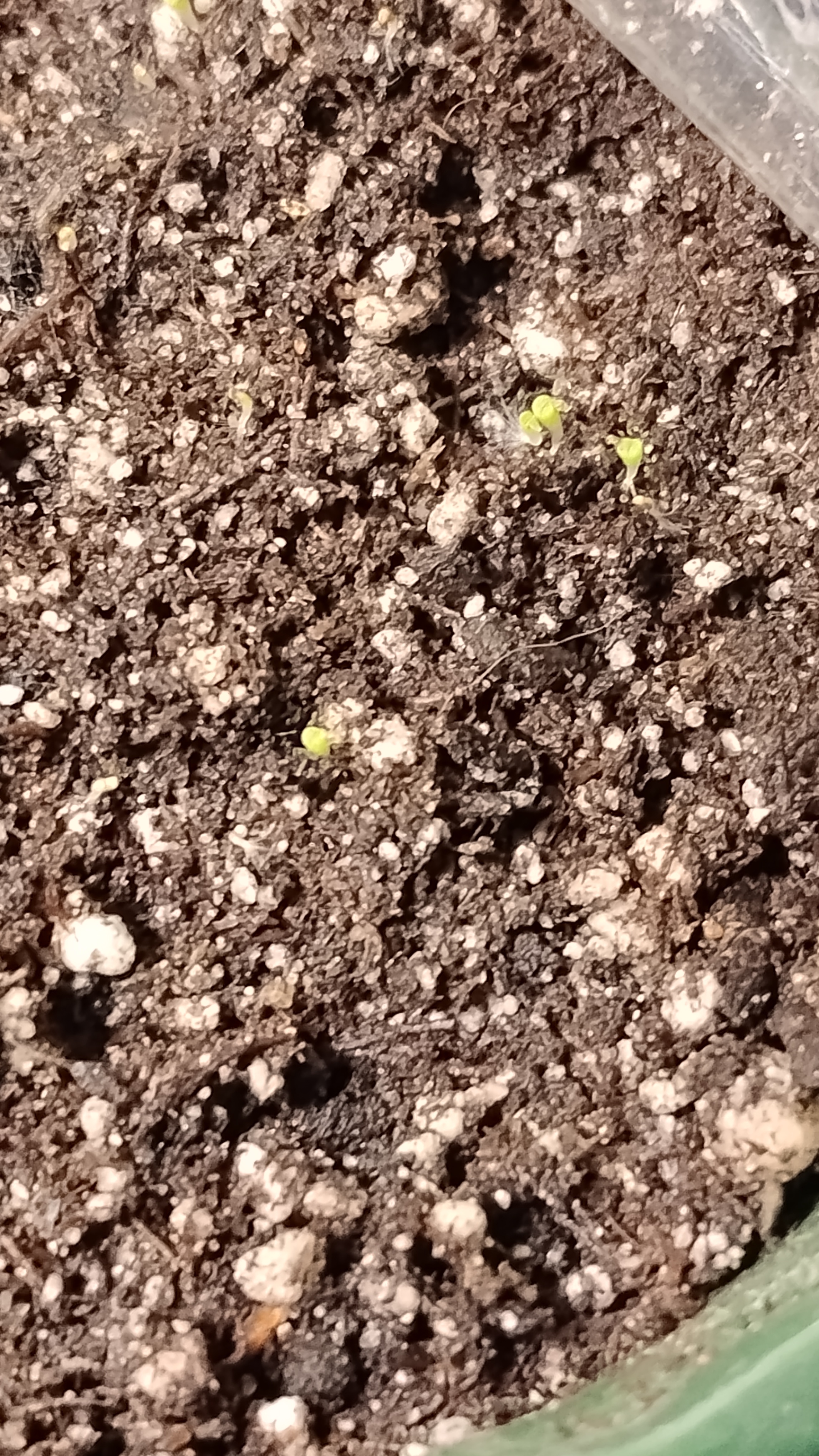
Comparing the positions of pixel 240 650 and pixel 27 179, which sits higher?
pixel 27 179

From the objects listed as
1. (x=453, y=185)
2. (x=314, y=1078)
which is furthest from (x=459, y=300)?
(x=314, y=1078)

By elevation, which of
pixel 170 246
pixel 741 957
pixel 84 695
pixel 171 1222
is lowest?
pixel 741 957

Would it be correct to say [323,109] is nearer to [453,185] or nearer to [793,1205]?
[453,185]

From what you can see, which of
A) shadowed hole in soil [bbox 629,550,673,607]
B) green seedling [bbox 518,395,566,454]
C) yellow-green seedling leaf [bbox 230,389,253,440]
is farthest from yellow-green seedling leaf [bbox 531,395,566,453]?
yellow-green seedling leaf [bbox 230,389,253,440]

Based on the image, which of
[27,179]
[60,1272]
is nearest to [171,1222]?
[60,1272]

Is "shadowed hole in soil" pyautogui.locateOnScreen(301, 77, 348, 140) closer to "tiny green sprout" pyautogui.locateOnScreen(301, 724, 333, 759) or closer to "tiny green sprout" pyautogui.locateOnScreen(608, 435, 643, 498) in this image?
"tiny green sprout" pyautogui.locateOnScreen(608, 435, 643, 498)

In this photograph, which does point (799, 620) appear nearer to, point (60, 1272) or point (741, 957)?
point (741, 957)
